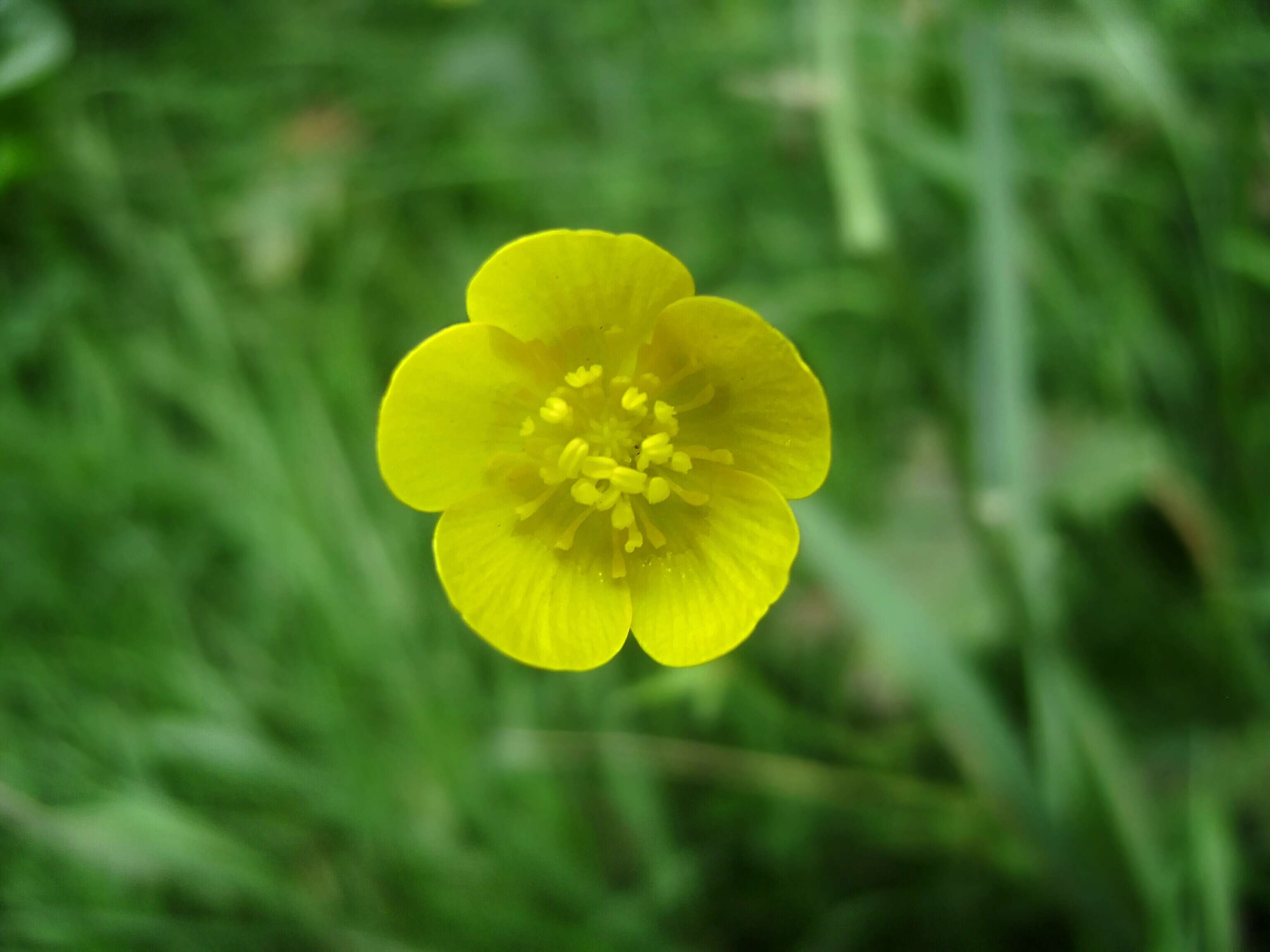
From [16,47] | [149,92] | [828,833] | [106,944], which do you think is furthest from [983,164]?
[149,92]

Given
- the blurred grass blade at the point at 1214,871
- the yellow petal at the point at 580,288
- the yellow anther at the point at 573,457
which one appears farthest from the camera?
the blurred grass blade at the point at 1214,871

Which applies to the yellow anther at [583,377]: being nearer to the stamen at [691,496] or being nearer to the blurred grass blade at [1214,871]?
the stamen at [691,496]

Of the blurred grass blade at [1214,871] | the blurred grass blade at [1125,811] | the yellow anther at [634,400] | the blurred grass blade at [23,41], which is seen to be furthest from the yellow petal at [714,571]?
the blurred grass blade at [23,41]

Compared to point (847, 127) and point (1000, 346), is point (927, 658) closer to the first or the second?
point (1000, 346)

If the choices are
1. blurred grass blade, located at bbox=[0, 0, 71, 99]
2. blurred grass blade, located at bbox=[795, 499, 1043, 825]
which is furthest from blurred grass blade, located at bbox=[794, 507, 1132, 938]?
blurred grass blade, located at bbox=[0, 0, 71, 99]

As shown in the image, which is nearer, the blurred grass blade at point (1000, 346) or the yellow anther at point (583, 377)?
the yellow anther at point (583, 377)

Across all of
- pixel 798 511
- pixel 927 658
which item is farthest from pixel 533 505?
pixel 927 658

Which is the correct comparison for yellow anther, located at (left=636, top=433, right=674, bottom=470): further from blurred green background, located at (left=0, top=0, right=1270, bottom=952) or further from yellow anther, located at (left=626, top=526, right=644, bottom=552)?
blurred green background, located at (left=0, top=0, right=1270, bottom=952)

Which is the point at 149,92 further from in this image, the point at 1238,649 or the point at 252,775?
the point at 1238,649
